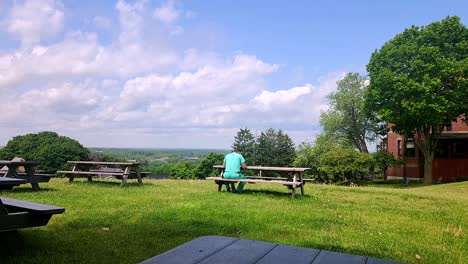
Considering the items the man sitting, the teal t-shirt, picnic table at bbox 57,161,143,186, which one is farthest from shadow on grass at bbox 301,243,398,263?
picnic table at bbox 57,161,143,186

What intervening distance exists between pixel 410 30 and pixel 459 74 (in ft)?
17.1

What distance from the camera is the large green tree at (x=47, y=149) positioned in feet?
164

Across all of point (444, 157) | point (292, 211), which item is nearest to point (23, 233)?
point (292, 211)

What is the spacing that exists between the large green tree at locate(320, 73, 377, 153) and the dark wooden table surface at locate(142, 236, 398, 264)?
5026 centimetres

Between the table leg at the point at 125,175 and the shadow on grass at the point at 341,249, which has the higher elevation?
the table leg at the point at 125,175

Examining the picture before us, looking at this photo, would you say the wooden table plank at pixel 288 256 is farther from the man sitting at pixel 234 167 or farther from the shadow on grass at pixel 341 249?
the man sitting at pixel 234 167

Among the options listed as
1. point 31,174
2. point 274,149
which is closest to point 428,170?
point 31,174

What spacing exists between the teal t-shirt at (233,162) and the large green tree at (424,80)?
20.0 metres

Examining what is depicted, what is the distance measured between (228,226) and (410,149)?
34.6 metres

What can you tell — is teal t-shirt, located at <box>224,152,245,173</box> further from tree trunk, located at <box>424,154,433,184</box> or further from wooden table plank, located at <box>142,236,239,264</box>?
tree trunk, located at <box>424,154,433,184</box>

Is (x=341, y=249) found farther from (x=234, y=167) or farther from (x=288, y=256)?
(x=234, y=167)

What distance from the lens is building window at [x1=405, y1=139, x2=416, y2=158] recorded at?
36812 millimetres

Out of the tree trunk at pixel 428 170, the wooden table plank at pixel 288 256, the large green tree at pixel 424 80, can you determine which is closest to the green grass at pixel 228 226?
the wooden table plank at pixel 288 256

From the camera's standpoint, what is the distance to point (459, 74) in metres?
28.4
